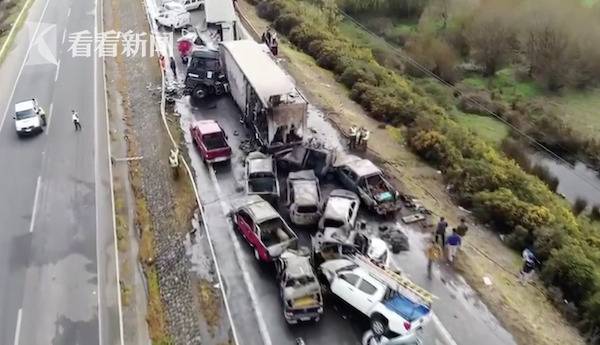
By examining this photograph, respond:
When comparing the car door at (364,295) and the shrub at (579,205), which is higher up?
the car door at (364,295)

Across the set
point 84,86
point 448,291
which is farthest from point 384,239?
point 84,86

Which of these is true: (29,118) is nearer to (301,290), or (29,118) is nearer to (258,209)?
(258,209)

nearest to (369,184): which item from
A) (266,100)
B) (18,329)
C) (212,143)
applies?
(266,100)

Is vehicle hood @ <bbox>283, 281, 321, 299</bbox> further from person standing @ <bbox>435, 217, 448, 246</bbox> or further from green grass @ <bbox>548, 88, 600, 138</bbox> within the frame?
green grass @ <bbox>548, 88, 600, 138</bbox>

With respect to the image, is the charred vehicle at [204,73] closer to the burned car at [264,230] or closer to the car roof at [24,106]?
the car roof at [24,106]

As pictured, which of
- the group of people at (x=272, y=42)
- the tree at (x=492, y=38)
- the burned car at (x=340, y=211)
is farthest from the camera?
the tree at (x=492, y=38)

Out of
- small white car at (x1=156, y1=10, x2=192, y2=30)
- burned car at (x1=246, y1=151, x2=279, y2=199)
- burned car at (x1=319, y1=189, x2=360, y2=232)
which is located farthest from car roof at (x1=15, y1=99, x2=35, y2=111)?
burned car at (x1=319, y1=189, x2=360, y2=232)

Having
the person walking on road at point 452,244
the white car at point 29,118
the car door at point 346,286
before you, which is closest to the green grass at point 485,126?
the person walking on road at point 452,244
